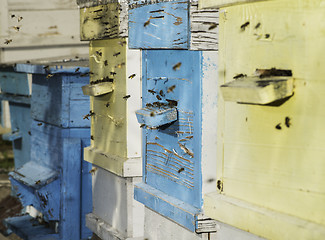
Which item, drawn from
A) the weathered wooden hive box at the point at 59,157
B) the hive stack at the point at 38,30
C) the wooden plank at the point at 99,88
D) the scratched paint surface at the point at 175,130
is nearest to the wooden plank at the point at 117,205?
the scratched paint surface at the point at 175,130

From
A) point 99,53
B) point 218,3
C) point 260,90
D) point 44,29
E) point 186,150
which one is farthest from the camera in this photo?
point 44,29

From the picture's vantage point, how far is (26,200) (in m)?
5.57

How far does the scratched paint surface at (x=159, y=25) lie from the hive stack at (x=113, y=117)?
0.55ft

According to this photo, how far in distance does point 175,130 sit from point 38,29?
7.57 meters

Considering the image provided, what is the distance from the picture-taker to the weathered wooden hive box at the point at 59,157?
5.23 m

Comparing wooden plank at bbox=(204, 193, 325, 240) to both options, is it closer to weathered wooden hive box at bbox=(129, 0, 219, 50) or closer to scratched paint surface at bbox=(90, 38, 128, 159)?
weathered wooden hive box at bbox=(129, 0, 219, 50)

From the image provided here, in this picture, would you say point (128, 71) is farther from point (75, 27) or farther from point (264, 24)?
point (75, 27)

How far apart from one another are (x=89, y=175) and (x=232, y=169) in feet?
10.5

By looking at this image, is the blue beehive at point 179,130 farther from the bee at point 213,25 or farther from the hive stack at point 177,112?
the bee at point 213,25

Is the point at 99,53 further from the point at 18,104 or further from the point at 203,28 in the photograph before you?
the point at 18,104

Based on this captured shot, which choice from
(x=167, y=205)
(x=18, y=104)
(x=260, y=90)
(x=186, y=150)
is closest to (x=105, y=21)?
(x=186, y=150)

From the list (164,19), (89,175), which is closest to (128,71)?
(164,19)

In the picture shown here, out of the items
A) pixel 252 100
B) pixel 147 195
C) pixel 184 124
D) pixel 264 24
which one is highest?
pixel 264 24

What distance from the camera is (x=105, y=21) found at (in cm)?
397
